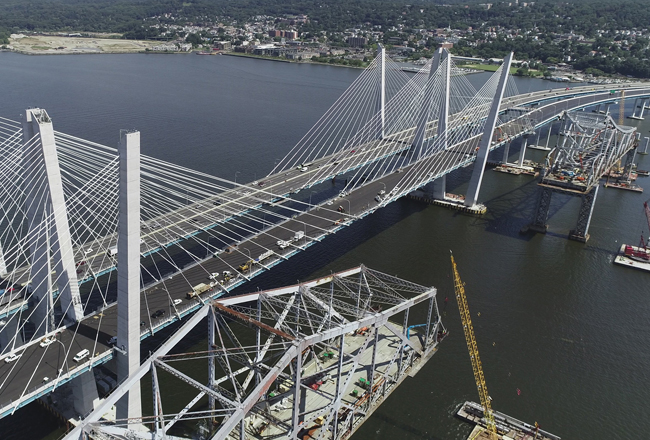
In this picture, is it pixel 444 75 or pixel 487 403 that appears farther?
pixel 444 75

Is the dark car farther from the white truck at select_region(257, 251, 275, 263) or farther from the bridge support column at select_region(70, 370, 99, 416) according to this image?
the white truck at select_region(257, 251, 275, 263)

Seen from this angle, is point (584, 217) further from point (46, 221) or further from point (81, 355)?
point (46, 221)

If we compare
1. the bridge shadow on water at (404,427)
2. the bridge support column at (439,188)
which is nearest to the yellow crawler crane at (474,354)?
the bridge shadow on water at (404,427)

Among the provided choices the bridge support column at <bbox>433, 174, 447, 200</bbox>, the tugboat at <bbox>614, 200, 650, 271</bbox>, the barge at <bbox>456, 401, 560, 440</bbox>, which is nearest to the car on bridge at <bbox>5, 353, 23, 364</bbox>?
the barge at <bbox>456, 401, 560, 440</bbox>

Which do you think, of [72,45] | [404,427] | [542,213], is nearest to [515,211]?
[542,213]

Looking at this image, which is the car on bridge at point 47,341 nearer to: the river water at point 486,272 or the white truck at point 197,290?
the river water at point 486,272

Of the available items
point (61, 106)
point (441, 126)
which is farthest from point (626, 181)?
point (61, 106)

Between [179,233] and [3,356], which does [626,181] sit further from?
[3,356]
